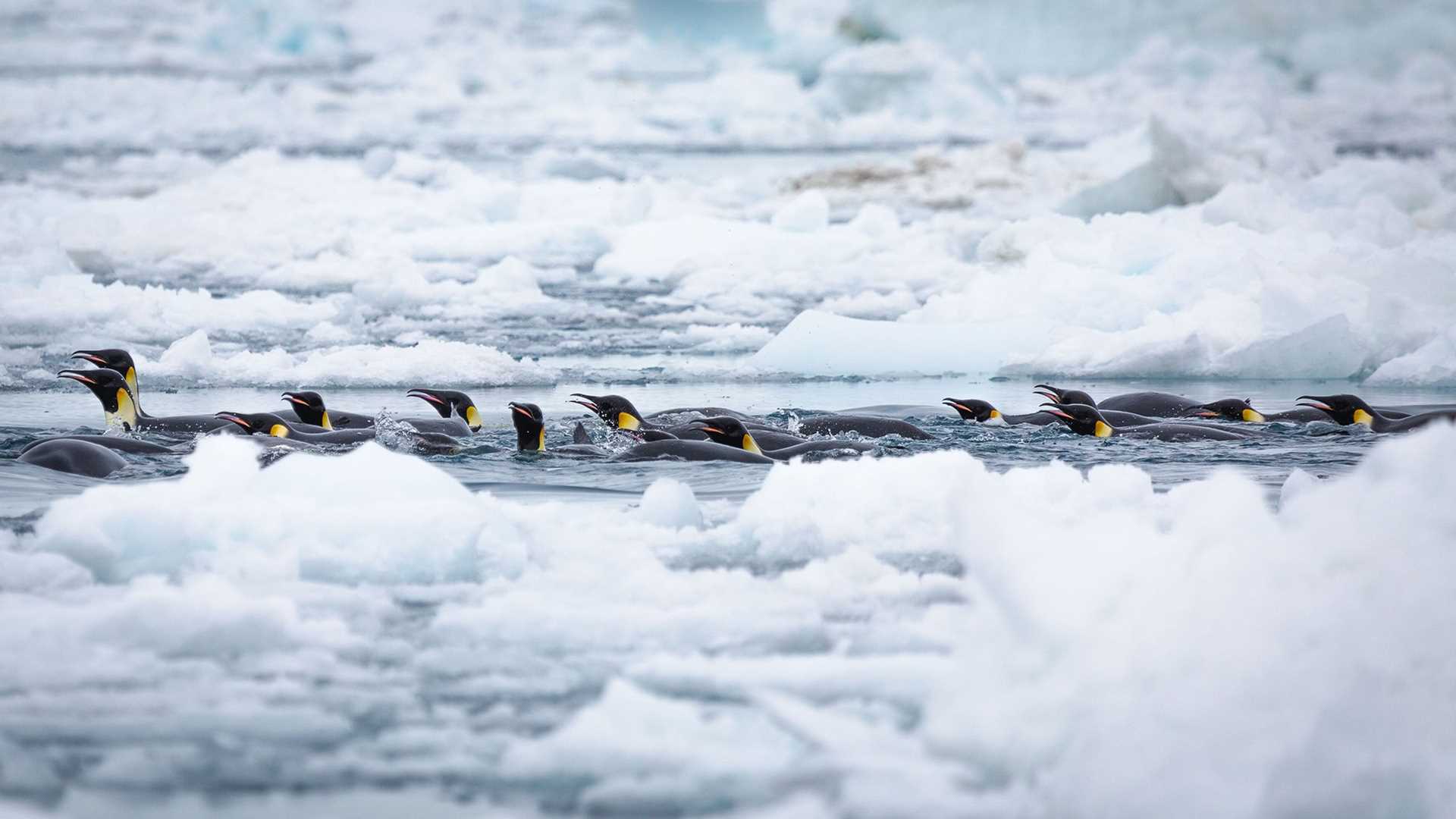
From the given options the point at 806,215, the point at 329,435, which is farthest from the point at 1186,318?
the point at 806,215

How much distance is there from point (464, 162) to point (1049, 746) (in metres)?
21.0

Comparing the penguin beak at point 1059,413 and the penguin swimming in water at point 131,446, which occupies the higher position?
the penguin beak at point 1059,413

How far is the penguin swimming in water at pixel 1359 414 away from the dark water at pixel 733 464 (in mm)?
75

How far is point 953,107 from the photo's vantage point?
25.2 metres

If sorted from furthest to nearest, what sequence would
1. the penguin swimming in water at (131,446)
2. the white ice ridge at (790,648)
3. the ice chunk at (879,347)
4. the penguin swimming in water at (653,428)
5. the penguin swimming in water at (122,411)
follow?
the ice chunk at (879,347) < the penguin swimming in water at (122,411) < the penguin swimming in water at (653,428) < the penguin swimming in water at (131,446) < the white ice ridge at (790,648)

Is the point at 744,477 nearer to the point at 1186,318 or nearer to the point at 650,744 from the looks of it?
the point at 650,744

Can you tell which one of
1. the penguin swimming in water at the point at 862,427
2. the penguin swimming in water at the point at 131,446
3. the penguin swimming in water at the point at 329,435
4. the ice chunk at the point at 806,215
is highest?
the ice chunk at the point at 806,215

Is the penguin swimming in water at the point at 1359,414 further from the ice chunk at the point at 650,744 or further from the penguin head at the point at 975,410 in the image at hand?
the ice chunk at the point at 650,744

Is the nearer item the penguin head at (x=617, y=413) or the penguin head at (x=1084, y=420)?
the penguin head at (x=617, y=413)

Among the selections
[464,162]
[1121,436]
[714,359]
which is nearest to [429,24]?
[464,162]

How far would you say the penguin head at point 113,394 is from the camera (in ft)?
22.2

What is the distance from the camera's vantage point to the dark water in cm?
539

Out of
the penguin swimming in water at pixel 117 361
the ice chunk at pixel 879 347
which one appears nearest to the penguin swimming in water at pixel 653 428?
the penguin swimming in water at pixel 117 361

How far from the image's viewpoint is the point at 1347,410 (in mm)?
7129
